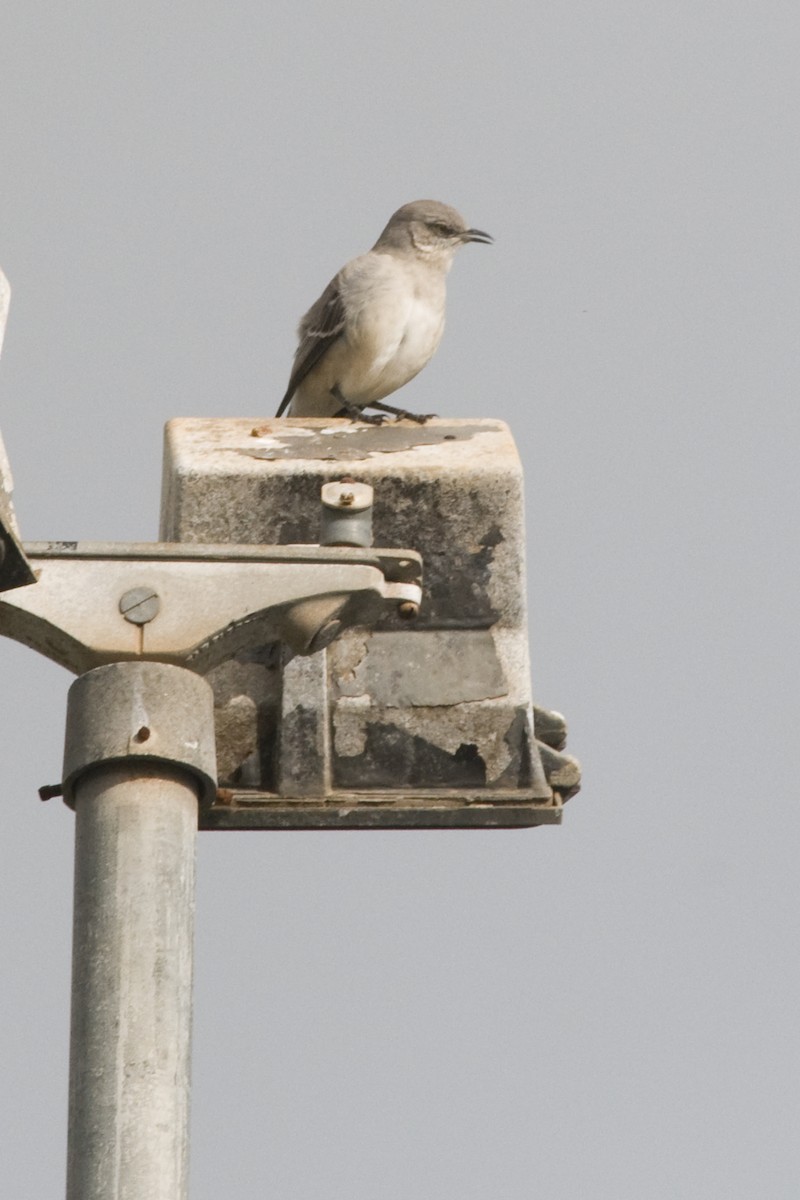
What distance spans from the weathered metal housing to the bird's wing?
13.9 ft

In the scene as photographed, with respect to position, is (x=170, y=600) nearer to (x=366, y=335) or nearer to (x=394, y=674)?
(x=394, y=674)

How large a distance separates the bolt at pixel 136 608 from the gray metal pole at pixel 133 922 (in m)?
0.10

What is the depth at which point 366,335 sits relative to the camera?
11.5m

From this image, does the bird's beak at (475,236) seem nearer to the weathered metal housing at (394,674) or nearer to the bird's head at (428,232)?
the bird's head at (428,232)

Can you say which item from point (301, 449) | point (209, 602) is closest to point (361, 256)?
point (301, 449)

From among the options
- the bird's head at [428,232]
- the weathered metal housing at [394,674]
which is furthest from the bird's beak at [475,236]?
the weathered metal housing at [394,674]

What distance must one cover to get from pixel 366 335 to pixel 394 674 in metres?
4.70

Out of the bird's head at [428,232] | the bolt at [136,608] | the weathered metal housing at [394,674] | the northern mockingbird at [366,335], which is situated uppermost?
the bird's head at [428,232]

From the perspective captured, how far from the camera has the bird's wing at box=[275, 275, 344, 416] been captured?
11539 mm

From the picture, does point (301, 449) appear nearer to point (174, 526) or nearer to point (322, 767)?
point (174, 526)

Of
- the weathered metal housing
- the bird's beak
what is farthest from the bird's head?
the weathered metal housing

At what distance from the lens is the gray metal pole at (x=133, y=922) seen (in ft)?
15.1

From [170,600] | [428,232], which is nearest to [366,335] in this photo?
[428,232]

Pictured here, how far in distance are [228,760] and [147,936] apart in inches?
80.1
